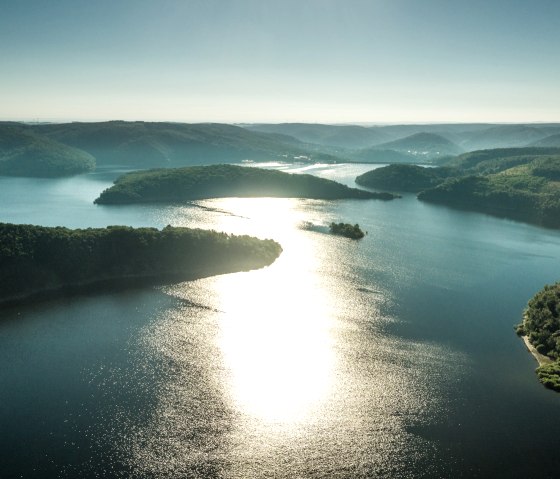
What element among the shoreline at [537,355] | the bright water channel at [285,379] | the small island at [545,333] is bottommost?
the bright water channel at [285,379]

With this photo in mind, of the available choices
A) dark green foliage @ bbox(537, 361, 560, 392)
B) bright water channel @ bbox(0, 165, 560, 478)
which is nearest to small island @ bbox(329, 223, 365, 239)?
bright water channel @ bbox(0, 165, 560, 478)

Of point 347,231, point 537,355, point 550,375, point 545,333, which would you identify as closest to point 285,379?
point 550,375

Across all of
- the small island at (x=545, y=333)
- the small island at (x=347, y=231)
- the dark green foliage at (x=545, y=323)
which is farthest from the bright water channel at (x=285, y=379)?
the small island at (x=347, y=231)

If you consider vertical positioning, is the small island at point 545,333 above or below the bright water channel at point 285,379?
above

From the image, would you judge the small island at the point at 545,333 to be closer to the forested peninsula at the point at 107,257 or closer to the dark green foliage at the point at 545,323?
the dark green foliage at the point at 545,323

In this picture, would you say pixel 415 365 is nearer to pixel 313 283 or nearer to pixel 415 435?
pixel 415 435

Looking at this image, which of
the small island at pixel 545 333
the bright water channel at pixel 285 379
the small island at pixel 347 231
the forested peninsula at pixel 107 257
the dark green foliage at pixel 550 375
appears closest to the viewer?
the bright water channel at pixel 285 379
